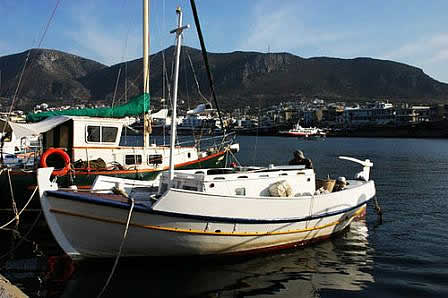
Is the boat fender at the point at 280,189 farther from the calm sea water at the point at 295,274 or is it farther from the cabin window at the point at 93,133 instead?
the cabin window at the point at 93,133

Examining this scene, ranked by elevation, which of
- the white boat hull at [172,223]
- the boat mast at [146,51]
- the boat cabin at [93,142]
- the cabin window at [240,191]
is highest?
the boat mast at [146,51]

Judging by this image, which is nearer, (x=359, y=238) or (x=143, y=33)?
(x=359, y=238)

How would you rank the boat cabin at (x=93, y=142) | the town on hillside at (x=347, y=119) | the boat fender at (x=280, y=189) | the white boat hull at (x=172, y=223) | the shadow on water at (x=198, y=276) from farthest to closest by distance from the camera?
the town on hillside at (x=347, y=119), the boat cabin at (x=93, y=142), the boat fender at (x=280, y=189), the white boat hull at (x=172, y=223), the shadow on water at (x=198, y=276)

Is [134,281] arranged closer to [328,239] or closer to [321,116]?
[328,239]

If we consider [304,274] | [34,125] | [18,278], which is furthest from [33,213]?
[304,274]

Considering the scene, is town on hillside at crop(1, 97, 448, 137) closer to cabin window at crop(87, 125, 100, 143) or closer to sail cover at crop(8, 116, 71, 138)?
cabin window at crop(87, 125, 100, 143)

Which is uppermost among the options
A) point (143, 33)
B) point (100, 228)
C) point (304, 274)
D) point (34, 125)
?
point (143, 33)

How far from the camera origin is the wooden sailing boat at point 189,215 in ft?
30.2

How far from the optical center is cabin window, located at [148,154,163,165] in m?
17.8

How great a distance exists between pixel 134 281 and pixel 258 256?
3.46 metres

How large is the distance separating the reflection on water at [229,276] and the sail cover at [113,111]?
8.31 meters

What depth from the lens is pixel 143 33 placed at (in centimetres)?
1858

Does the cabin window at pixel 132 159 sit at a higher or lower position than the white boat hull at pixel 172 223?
higher

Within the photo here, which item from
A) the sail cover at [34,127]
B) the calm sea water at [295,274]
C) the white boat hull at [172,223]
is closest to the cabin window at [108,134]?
the sail cover at [34,127]
